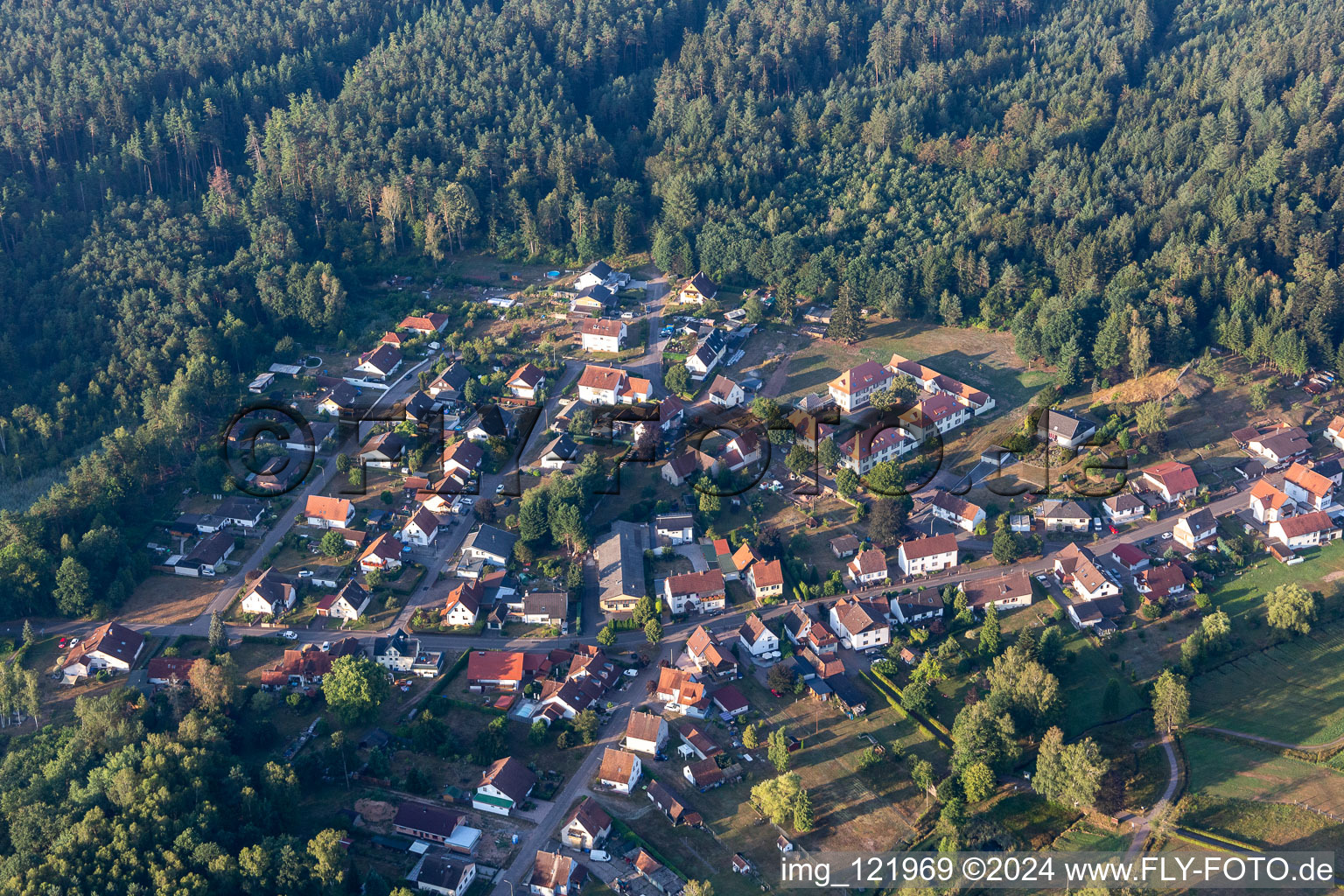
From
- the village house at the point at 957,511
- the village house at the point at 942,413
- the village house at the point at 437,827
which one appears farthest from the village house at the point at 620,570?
the village house at the point at 942,413

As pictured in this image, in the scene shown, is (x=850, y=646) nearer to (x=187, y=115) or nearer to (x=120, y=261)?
(x=120, y=261)

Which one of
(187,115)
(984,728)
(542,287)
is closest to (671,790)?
(984,728)

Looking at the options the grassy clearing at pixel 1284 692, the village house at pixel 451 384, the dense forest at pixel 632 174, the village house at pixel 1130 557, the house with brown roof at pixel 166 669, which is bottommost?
the grassy clearing at pixel 1284 692

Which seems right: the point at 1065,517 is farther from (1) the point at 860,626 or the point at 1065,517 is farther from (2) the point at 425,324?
(2) the point at 425,324

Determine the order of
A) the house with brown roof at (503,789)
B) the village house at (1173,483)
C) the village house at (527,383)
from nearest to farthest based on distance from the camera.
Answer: the house with brown roof at (503,789)
the village house at (1173,483)
the village house at (527,383)

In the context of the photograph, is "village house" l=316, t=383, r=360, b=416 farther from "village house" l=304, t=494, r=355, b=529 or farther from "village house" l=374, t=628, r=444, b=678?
"village house" l=374, t=628, r=444, b=678

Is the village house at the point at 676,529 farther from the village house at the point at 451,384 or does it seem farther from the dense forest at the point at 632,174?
the dense forest at the point at 632,174

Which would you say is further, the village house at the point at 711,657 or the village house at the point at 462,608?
the village house at the point at 462,608
